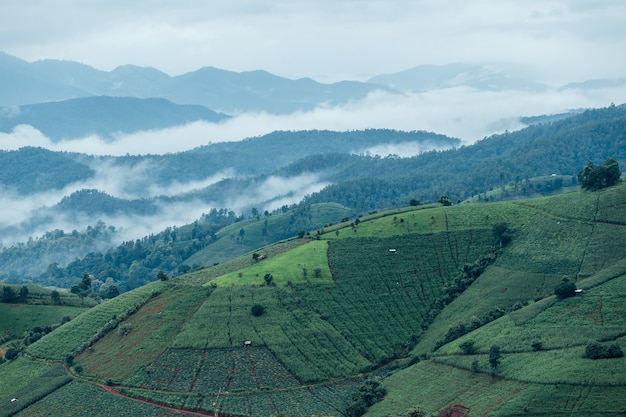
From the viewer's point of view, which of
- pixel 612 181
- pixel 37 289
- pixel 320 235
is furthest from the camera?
pixel 37 289

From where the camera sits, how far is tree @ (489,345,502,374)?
111375mm

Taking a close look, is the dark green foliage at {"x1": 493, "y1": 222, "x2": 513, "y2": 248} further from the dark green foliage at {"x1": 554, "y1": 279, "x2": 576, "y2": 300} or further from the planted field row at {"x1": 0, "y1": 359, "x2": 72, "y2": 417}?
the planted field row at {"x1": 0, "y1": 359, "x2": 72, "y2": 417}

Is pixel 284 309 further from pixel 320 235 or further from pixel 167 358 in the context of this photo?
pixel 320 235

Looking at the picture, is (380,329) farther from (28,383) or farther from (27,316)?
(27,316)

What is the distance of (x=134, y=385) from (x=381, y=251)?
199ft

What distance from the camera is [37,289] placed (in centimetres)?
19350

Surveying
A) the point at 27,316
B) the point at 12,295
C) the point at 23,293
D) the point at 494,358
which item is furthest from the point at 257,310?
the point at 12,295

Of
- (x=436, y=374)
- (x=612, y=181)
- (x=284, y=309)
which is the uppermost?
(x=612, y=181)

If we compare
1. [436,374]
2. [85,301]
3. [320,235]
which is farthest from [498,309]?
[85,301]

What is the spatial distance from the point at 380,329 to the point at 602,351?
4715cm

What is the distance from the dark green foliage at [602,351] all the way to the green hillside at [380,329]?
1.62ft

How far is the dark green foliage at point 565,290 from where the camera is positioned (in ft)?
409

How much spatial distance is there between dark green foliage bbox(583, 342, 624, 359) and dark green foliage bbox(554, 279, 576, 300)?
2140 centimetres

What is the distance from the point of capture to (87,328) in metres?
150
